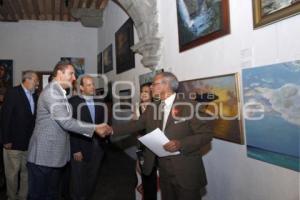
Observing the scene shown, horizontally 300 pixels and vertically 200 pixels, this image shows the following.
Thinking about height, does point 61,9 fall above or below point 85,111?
above

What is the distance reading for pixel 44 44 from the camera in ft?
29.3

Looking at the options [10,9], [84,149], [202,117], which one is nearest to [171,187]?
[202,117]

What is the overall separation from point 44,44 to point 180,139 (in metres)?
7.69

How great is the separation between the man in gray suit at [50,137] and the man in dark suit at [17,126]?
2.91ft

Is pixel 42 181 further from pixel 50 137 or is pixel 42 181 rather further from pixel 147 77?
pixel 147 77

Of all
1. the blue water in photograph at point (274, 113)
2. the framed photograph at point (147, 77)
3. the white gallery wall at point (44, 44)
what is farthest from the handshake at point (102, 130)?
the white gallery wall at point (44, 44)

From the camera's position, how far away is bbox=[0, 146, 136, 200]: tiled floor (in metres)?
3.95

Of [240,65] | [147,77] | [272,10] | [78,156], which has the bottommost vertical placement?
[78,156]

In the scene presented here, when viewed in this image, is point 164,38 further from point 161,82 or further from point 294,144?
point 294,144

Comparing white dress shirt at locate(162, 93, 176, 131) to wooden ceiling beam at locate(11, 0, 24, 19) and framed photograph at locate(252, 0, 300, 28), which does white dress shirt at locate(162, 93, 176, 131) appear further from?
wooden ceiling beam at locate(11, 0, 24, 19)

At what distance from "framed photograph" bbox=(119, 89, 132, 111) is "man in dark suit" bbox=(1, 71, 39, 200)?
2564 millimetres

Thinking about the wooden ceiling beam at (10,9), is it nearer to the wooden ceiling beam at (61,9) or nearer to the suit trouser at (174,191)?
the wooden ceiling beam at (61,9)

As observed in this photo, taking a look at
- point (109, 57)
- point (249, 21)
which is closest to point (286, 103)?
point (249, 21)

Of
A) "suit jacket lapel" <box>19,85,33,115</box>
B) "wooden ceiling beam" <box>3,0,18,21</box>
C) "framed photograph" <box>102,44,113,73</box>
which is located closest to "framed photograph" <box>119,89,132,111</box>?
"framed photograph" <box>102,44,113,73</box>
